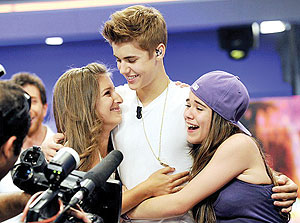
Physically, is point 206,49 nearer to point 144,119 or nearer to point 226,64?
point 226,64

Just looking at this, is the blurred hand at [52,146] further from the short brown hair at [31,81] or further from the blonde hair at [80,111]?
the short brown hair at [31,81]

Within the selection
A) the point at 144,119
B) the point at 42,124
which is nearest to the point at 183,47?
the point at 42,124

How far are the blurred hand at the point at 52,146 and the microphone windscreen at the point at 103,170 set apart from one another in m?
0.96

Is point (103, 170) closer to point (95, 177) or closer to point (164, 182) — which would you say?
point (95, 177)

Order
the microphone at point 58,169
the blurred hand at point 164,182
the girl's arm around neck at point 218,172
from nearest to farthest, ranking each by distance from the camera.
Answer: the microphone at point 58,169, the girl's arm around neck at point 218,172, the blurred hand at point 164,182

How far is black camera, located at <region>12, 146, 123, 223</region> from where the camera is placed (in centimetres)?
128

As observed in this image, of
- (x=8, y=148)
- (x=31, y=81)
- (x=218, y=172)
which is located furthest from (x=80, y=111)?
(x=31, y=81)

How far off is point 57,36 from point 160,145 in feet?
8.30

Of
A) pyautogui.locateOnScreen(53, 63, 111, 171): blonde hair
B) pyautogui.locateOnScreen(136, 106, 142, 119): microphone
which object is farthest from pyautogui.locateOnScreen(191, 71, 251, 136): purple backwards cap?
pyautogui.locateOnScreen(53, 63, 111, 171): blonde hair

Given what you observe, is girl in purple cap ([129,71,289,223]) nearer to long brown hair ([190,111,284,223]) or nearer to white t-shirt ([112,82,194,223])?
long brown hair ([190,111,284,223])

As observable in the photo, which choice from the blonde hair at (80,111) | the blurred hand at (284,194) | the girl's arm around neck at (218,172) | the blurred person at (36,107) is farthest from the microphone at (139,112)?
the blurred person at (36,107)

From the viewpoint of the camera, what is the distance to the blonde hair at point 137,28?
2.60 m

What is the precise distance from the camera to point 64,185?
134 centimetres

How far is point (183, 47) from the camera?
487 centimetres
